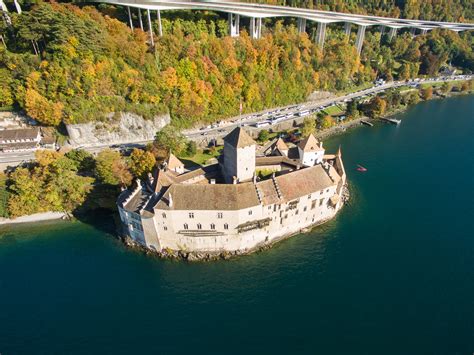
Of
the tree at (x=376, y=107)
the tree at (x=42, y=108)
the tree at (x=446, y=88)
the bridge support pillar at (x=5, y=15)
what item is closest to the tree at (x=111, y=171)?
the tree at (x=42, y=108)

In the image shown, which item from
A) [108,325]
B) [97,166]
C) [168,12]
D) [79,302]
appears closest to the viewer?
[108,325]

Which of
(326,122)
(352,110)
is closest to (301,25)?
(352,110)

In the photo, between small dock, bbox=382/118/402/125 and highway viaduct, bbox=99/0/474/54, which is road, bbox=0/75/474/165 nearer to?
small dock, bbox=382/118/402/125

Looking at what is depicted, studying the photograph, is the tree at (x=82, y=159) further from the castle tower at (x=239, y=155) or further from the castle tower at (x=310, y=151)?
the castle tower at (x=310, y=151)

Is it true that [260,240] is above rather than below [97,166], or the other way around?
below

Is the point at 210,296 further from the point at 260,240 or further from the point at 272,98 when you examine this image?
the point at 272,98

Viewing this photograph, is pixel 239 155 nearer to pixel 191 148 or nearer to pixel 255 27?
pixel 191 148

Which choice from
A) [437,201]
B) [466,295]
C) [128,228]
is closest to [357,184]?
[437,201]
